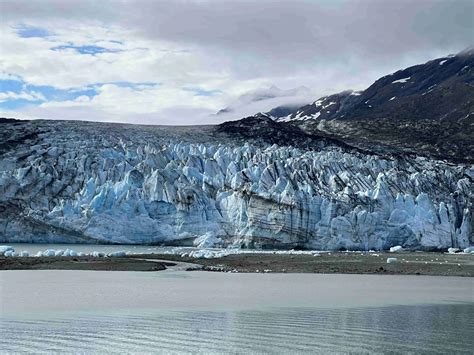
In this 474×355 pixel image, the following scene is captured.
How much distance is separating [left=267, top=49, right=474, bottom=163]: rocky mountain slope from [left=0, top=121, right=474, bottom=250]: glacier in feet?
48.8

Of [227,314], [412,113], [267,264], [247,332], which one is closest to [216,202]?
[267,264]

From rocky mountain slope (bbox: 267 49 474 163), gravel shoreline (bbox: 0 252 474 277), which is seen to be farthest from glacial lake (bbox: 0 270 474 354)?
rocky mountain slope (bbox: 267 49 474 163)

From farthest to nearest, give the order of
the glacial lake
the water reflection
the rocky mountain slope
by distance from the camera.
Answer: the rocky mountain slope < the glacial lake < the water reflection

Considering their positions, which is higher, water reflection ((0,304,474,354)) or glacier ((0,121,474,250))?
glacier ((0,121,474,250))

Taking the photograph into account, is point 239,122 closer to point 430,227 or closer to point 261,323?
point 430,227

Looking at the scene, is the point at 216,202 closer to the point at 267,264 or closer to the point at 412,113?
the point at 267,264

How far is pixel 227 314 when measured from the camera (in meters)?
15.0

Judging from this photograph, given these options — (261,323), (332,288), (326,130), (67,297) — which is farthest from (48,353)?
(326,130)

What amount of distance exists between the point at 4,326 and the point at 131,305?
152 inches

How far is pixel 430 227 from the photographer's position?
39.7 meters

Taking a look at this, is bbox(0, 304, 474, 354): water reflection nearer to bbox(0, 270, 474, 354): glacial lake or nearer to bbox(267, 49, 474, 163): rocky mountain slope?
bbox(0, 270, 474, 354): glacial lake

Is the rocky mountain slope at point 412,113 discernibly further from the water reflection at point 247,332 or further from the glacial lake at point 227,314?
the water reflection at point 247,332

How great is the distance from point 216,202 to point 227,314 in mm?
25318

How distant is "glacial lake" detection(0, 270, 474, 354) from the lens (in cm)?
1152
